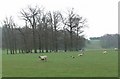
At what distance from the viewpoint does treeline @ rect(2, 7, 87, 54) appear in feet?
274

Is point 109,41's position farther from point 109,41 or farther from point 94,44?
point 94,44

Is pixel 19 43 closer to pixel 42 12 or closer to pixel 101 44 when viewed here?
pixel 42 12

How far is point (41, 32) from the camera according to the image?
280 feet

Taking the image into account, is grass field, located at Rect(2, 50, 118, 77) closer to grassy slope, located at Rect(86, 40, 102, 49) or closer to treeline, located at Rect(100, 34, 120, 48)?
treeline, located at Rect(100, 34, 120, 48)

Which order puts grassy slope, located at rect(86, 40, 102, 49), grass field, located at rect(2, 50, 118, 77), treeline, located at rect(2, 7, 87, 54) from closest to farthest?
grass field, located at rect(2, 50, 118, 77)
treeline, located at rect(2, 7, 87, 54)
grassy slope, located at rect(86, 40, 102, 49)

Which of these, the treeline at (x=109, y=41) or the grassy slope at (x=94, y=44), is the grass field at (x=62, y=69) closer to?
the treeline at (x=109, y=41)

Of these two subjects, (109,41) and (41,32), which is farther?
(109,41)

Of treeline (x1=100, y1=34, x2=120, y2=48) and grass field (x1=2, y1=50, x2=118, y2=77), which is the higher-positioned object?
treeline (x1=100, y1=34, x2=120, y2=48)

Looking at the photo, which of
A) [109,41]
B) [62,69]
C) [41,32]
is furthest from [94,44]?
[62,69]

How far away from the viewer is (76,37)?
91188 millimetres

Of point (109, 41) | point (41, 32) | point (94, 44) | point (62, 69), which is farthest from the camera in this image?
point (94, 44)

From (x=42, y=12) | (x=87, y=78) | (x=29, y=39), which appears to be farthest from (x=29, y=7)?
(x=87, y=78)

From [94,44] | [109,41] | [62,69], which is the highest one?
[109,41]

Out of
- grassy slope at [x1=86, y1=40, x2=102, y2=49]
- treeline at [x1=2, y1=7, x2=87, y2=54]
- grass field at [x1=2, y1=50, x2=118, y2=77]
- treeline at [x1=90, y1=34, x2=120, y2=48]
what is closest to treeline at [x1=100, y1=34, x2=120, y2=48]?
treeline at [x1=90, y1=34, x2=120, y2=48]
